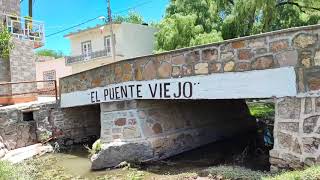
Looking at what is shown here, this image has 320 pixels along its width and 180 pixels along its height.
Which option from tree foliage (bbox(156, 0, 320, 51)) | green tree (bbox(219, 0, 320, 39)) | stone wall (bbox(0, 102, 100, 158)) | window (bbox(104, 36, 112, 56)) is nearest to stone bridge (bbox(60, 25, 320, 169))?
stone wall (bbox(0, 102, 100, 158))

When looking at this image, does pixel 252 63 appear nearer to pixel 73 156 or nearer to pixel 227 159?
pixel 227 159

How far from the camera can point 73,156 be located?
10820mm

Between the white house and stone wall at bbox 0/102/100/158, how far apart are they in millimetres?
16597

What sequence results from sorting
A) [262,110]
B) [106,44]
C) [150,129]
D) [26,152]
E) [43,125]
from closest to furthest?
[150,129], [26,152], [43,125], [262,110], [106,44]

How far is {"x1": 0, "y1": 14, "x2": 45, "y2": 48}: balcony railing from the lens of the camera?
19312mm

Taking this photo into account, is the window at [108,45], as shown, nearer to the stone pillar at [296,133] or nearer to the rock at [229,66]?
the rock at [229,66]

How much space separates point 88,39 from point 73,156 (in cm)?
2253

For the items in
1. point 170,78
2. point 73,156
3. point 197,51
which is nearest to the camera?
point 197,51

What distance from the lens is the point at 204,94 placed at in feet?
23.6

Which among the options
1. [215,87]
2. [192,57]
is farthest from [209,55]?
[215,87]

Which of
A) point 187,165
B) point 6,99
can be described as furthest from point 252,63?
point 6,99

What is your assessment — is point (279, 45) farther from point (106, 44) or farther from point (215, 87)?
point (106, 44)

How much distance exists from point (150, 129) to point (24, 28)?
13804 millimetres

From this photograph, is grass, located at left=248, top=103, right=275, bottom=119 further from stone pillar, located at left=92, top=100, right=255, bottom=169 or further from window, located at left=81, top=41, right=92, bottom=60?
window, located at left=81, top=41, right=92, bottom=60
